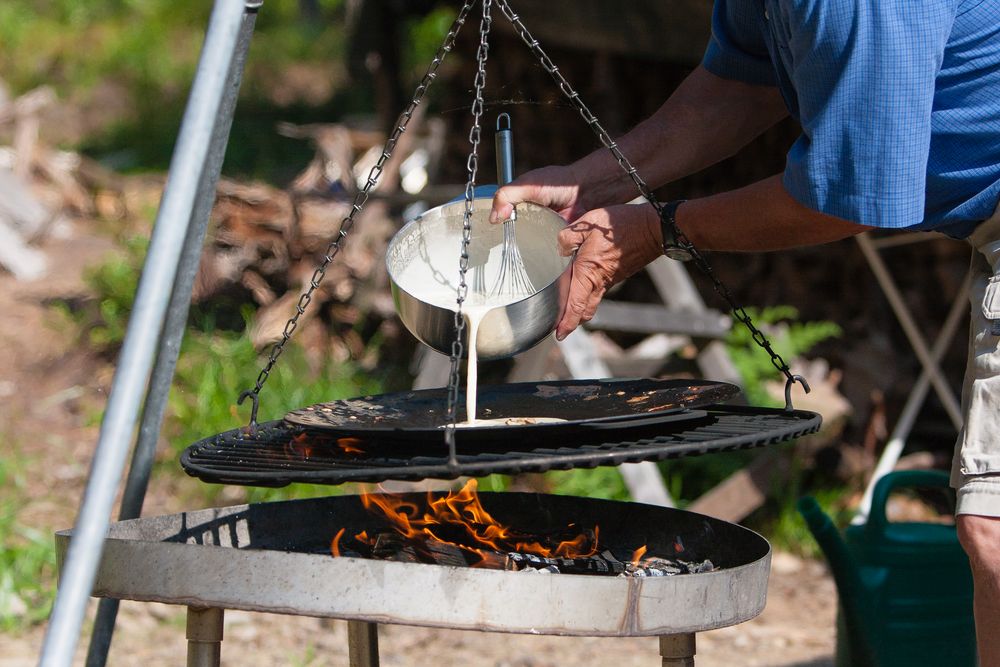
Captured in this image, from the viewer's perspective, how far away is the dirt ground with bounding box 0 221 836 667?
11.7 feet

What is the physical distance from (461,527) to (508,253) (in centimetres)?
55

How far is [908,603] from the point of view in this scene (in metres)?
2.73

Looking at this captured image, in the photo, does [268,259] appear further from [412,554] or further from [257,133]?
[257,133]

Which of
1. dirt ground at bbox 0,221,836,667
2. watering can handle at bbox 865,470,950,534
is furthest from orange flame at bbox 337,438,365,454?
dirt ground at bbox 0,221,836,667

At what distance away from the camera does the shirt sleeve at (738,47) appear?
218 cm

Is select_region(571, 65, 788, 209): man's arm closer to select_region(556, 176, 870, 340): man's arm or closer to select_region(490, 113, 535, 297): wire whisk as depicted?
select_region(490, 113, 535, 297): wire whisk

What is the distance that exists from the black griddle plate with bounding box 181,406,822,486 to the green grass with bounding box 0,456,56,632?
1863 millimetres

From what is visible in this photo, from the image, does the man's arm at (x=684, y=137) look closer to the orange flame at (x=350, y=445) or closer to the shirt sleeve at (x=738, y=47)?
the shirt sleeve at (x=738, y=47)

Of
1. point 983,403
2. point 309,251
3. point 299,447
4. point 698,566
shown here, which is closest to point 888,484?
point 698,566

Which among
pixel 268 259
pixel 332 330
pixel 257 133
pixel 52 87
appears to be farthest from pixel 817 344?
pixel 52 87

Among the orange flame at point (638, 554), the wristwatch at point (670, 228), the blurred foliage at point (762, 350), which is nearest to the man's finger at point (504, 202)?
the wristwatch at point (670, 228)

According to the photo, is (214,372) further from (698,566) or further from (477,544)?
(698,566)

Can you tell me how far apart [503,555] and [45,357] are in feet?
14.4

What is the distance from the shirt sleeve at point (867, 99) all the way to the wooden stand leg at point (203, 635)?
A: 3.72 feet
